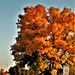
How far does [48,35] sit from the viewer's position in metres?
41.1

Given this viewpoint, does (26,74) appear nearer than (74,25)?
Yes

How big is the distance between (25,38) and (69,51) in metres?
5.24

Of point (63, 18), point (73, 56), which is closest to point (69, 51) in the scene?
point (73, 56)

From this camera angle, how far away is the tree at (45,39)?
40.5 m

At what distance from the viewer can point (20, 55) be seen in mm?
43219

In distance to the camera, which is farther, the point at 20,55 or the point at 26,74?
the point at 20,55

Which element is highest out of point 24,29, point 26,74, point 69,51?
point 24,29

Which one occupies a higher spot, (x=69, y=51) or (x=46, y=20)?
(x=46, y=20)

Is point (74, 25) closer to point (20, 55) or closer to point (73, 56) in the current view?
point (73, 56)

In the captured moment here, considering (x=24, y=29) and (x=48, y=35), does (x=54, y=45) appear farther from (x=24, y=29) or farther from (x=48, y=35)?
(x=24, y=29)

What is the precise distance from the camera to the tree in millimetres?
40469

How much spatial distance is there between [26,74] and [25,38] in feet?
17.3

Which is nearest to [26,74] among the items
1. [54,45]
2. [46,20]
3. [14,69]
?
[14,69]

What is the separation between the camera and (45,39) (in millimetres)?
41000
